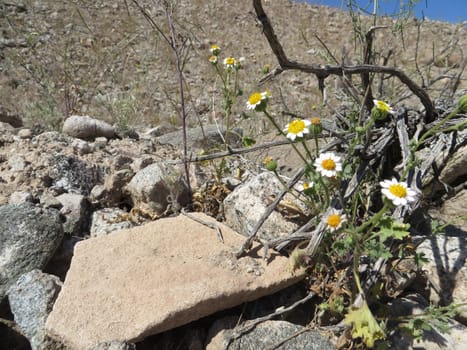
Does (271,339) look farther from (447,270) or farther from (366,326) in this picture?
(447,270)

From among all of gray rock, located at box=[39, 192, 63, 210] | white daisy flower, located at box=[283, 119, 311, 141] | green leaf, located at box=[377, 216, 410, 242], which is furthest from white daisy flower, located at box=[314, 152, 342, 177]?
gray rock, located at box=[39, 192, 63, 210]

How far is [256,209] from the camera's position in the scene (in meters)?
1.72

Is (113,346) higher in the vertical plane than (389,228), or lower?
lower

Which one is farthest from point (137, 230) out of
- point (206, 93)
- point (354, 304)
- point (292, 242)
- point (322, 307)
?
point (206, 93)

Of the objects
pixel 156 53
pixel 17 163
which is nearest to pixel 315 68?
pixel 17 163

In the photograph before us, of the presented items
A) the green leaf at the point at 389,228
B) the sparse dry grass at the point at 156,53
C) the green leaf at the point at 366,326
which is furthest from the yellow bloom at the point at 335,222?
the sparse dry grass at the point at 156,53

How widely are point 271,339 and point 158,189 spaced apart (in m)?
1.01

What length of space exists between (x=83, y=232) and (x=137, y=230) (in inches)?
17.1

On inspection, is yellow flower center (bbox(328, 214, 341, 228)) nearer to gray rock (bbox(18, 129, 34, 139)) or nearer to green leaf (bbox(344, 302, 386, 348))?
green leaf (bbox(344, 302, 386, 348))

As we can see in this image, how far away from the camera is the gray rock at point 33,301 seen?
135 cm

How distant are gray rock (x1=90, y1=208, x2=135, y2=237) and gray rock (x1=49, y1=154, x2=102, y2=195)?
0.88 feet

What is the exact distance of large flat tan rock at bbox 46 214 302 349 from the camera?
1.25 meters

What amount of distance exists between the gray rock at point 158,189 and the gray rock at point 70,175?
36cm

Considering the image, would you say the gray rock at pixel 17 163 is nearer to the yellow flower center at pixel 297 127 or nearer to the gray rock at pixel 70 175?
the gray rock at pixel 70 175
